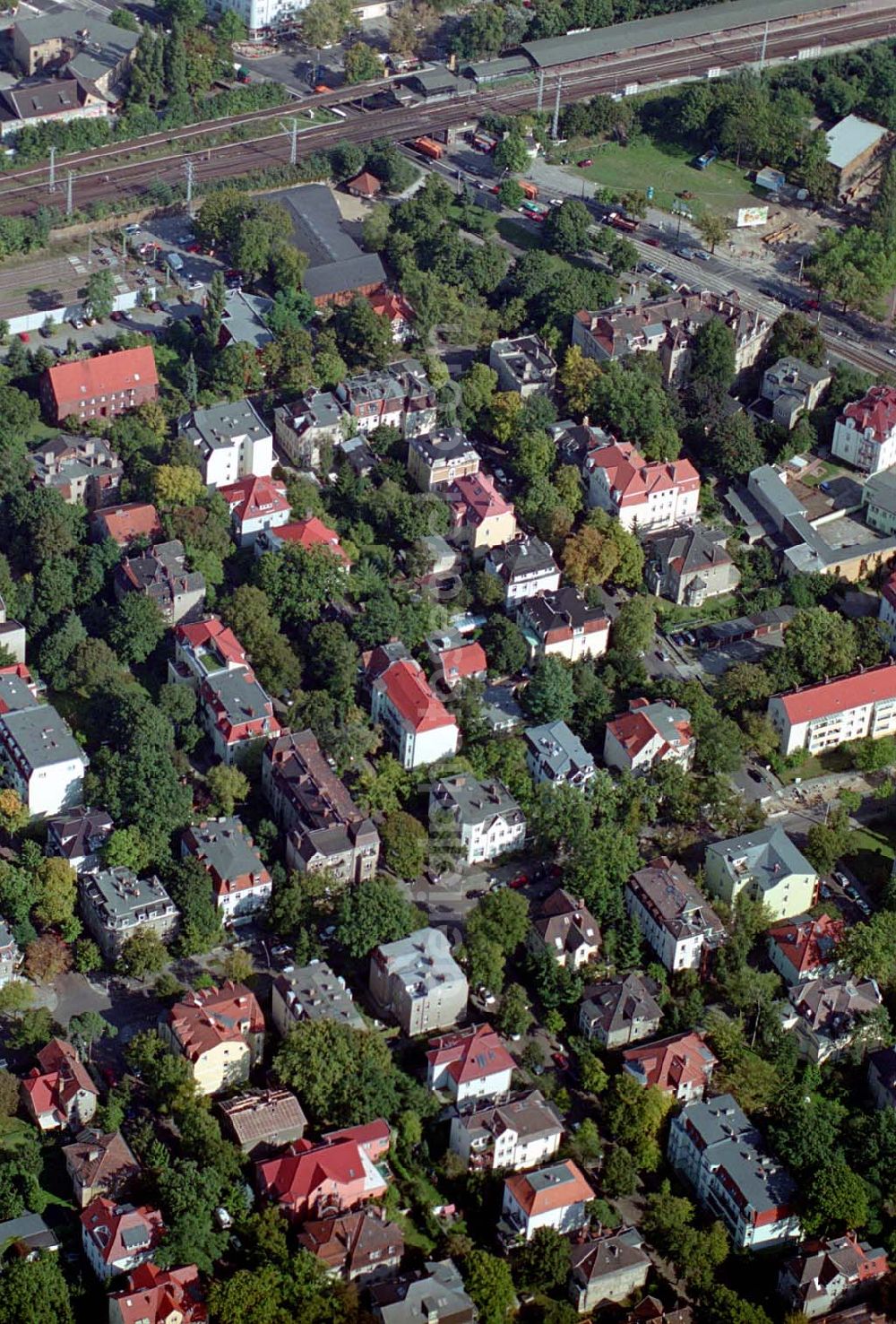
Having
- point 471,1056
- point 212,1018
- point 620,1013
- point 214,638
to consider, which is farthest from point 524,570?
point 212,1018

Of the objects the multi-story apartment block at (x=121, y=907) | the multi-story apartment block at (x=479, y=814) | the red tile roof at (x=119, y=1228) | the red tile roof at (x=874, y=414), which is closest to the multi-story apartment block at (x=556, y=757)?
the multi-story apartment block at (x=479, y=814)

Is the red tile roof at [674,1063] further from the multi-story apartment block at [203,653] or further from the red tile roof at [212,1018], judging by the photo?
the multi-story apartment block at [203,653]

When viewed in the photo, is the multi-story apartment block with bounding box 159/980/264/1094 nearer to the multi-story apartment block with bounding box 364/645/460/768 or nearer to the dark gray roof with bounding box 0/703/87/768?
the dark gray roof with bounding box 0/703/87/768

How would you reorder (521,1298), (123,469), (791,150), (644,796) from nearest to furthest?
(521,1298) < (644,796) < (123,469) < (791,150)

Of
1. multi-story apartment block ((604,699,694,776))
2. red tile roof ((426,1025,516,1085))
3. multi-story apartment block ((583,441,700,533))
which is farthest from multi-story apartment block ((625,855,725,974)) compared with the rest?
multi-story apartment block ((583,441,700,533))

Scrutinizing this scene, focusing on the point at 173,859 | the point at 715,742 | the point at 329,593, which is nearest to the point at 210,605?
the point at 329,593

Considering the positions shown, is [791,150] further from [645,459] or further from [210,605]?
[210,605]
